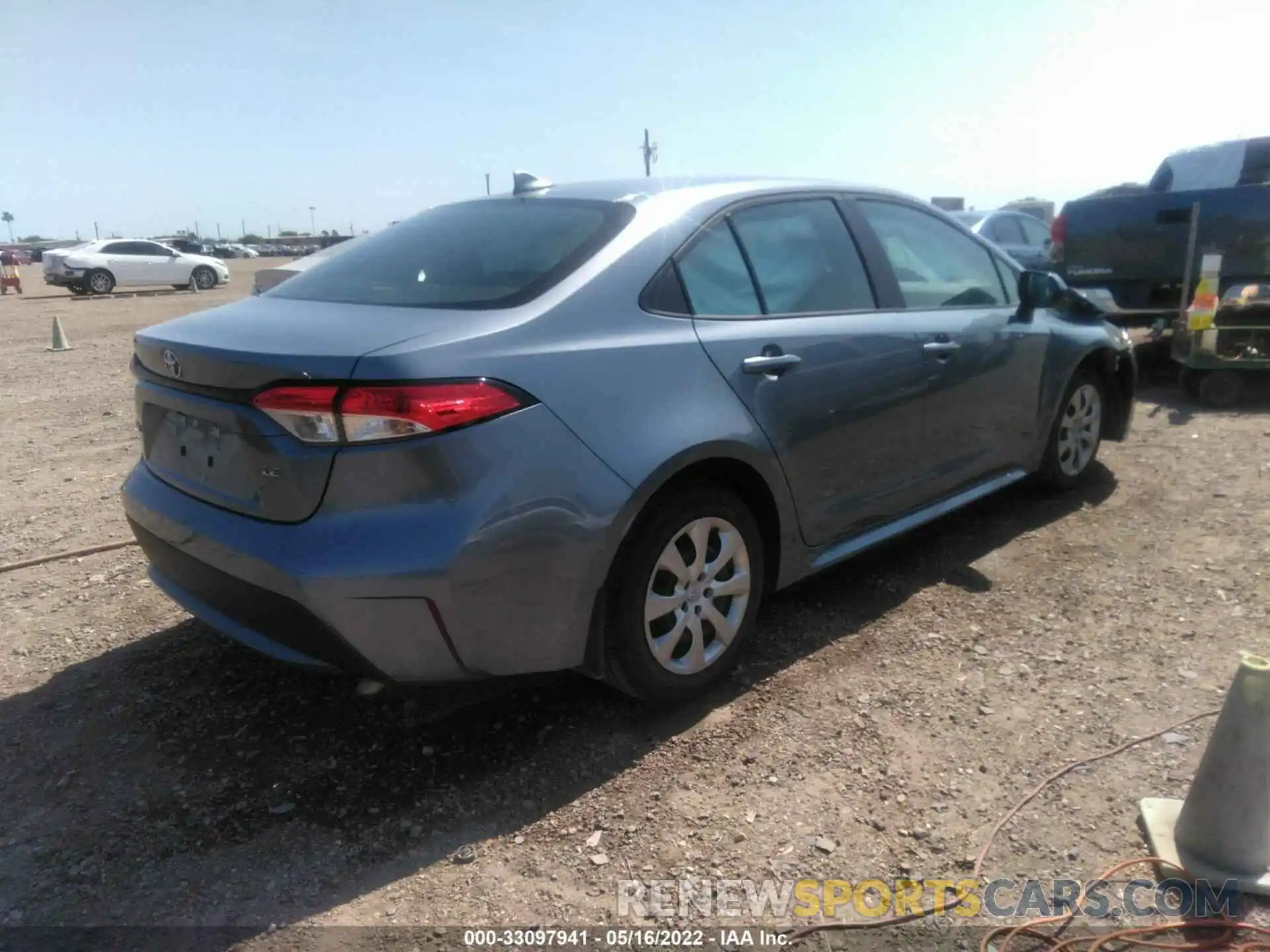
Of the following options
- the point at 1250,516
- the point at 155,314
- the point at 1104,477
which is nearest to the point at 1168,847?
the point at 1250,516

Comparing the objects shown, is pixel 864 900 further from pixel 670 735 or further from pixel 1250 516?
pixel 1250 516

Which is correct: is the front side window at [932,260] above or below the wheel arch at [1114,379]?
above

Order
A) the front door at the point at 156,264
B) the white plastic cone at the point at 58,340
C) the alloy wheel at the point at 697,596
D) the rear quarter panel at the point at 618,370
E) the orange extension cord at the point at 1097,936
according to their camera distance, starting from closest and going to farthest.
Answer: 1. the orange extension cord at the point at 1097,936
2. the rear quarter panel at the point at 618,370
3. the alloy wheel at the point at 697,596
4. the white plastic cone at the point at 58,340
5. the front door at the point at 156,264

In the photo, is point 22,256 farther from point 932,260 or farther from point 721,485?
point 721,485

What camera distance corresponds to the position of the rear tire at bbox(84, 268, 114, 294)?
1033 inches

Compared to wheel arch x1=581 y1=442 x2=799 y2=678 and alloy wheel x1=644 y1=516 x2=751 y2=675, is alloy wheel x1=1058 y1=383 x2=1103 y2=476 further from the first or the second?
alloy wheel x1=644 y1=516 x2=751 y2=675

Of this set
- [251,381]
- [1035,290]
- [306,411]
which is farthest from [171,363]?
[1035,290]

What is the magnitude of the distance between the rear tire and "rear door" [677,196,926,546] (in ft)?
90.8

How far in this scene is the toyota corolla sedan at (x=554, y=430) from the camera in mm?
2412

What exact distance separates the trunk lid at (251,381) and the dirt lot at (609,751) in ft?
2.77

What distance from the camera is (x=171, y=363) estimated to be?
2801mm

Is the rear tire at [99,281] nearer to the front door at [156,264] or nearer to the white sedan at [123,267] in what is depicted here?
the white sedan at [123,267]

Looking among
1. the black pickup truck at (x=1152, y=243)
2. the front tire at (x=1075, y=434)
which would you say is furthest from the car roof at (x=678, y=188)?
the black pickup truck at (x=1152, y=243)

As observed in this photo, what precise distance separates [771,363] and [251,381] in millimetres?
1570
